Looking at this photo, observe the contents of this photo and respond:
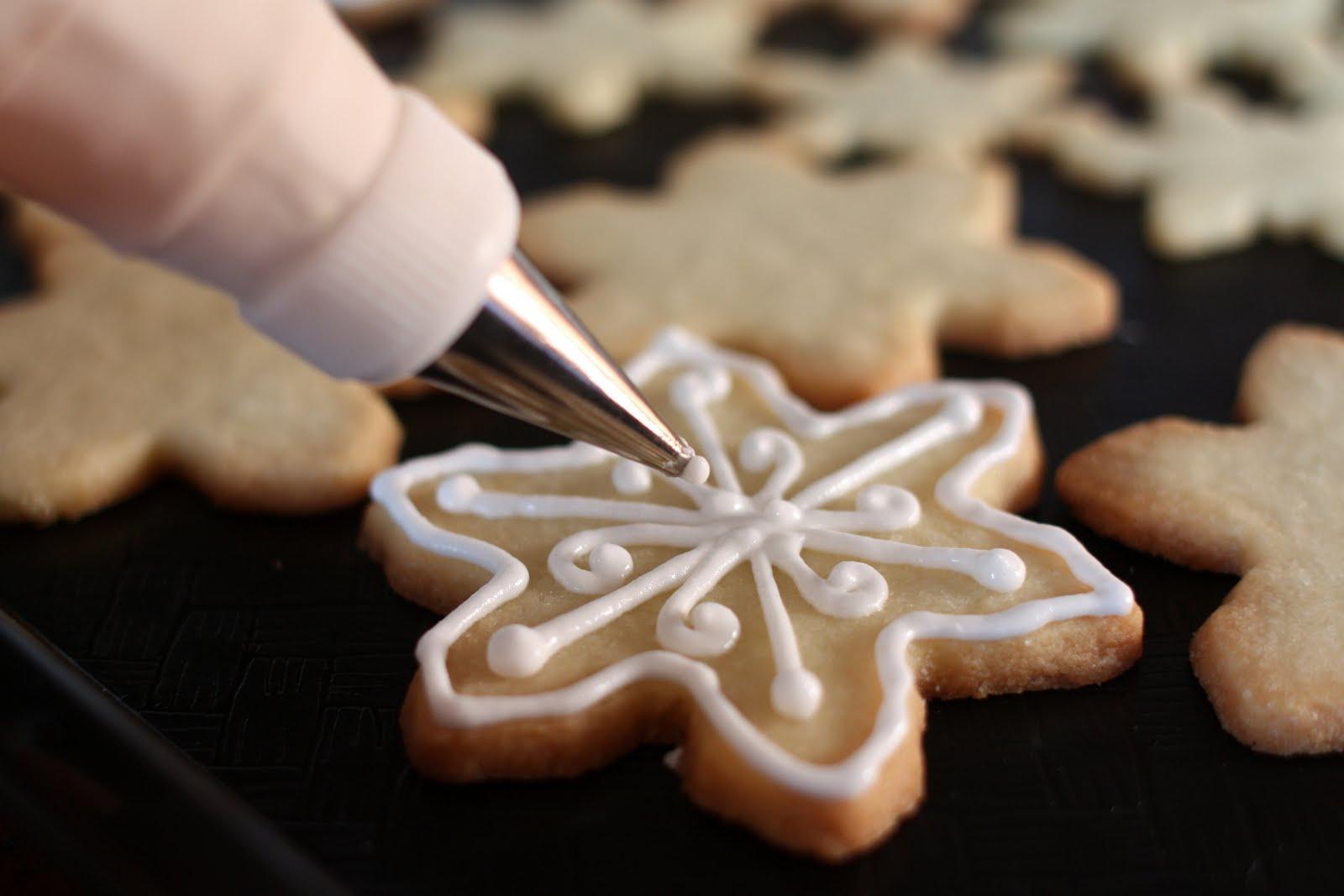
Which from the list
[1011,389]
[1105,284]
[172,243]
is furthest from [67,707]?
[1105,284]

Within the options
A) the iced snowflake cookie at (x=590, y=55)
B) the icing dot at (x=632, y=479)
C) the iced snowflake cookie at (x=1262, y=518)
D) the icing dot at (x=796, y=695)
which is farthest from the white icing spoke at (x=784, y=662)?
the iced snowflake cookie at (x=590, y=55)

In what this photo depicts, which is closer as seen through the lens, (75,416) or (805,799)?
(805,799)

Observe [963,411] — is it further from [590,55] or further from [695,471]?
[590,55]

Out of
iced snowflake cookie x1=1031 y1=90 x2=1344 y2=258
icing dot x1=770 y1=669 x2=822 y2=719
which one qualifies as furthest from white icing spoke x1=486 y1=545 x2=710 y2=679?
iced snowflake cookie x1=1031 y1=90 x2=1344 y2=258

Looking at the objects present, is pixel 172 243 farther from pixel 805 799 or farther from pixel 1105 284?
pixel 1105 284

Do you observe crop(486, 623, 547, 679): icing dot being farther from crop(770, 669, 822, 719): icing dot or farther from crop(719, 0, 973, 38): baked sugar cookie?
crop(719, 0, 973, 38): baked sugar cookie

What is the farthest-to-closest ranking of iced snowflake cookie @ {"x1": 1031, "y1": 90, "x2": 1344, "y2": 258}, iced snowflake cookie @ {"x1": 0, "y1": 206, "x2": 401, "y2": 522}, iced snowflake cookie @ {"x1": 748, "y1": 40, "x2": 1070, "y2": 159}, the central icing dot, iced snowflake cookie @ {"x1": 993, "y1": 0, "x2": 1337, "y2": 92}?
iced snowflake cookie @ {"x1": 993, "y1": 0, "x2": 1337, "y2": 92} → iced snowflake cookie @ {"x1": 748, "y1": 40, "x2": 1070, "y2": 159} → iced snowflake cookie @ {"x1": 1031, "y1": 90, "x2": 1344, "y2": 258} → iced snowflake cookie @ {"x1": 0, "y1": 206, "x2": 401, "y2": 522} → the central icing dot

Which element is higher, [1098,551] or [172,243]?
[172,243]
